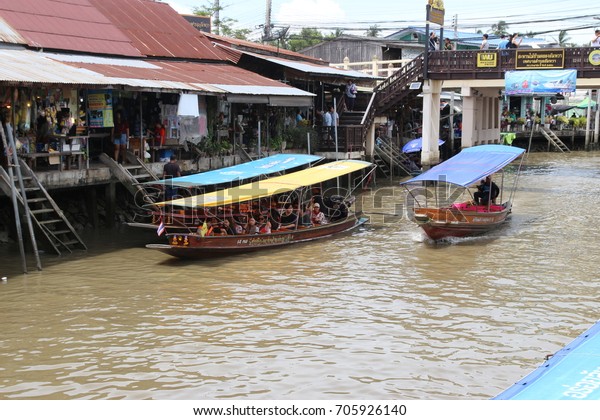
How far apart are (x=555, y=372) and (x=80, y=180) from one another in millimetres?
12864

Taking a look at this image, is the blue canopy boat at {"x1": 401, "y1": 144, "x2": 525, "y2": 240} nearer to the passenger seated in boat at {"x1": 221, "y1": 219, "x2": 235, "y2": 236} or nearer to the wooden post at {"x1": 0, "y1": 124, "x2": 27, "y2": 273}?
the passenger seated in boat at {"x1": 221, "y1": 219, "x2": 235, "y2": 236}

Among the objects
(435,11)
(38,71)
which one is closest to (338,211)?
(38,71)

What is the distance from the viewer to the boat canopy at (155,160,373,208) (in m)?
15.5

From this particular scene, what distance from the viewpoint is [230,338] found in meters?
10.9

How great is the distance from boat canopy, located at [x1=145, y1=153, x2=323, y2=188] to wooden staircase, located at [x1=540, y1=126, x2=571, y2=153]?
Answer: 26275 mm

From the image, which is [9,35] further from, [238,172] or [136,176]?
[238,172]

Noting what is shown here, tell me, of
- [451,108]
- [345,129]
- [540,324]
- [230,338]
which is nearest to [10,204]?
[230,338]

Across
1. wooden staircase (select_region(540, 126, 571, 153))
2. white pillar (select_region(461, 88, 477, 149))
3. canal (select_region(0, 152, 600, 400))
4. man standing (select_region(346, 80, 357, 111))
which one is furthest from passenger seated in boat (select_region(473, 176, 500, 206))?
wooden staircase (select_region(540, 126, 571, 153))

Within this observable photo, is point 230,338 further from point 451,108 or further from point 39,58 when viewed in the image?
point 451,108

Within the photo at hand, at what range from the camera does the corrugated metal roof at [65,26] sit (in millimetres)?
19766

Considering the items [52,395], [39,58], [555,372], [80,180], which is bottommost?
[52,395]

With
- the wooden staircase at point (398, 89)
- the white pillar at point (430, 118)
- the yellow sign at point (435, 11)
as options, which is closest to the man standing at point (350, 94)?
the wooden staircase at point (398, 89)

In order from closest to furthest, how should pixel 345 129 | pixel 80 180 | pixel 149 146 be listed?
pixel 80 180 < pixel 149 146 < pixel 345 129

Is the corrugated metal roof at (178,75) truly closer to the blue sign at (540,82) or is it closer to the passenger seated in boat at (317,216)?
the passenger seated in boat at (317,216)
